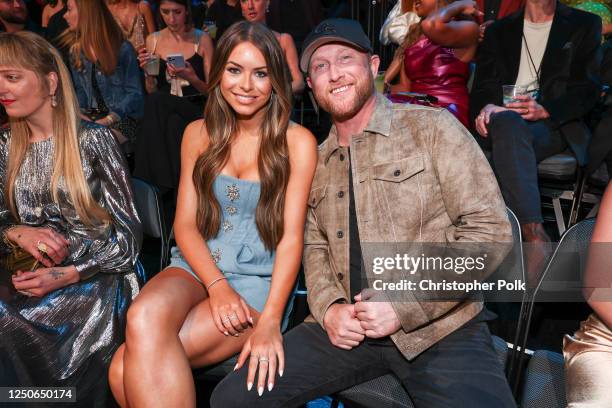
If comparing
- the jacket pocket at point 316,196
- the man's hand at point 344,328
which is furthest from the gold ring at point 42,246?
the man's hand at point 344,328

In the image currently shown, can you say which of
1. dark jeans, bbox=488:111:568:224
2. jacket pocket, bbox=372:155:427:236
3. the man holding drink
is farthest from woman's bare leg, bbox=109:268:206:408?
dark jeans, bbox=488:111:568:224

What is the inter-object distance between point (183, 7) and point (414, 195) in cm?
316

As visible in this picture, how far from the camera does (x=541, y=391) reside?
6.56 feet

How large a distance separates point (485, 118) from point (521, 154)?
31 centimetres

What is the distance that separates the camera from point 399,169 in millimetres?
2188

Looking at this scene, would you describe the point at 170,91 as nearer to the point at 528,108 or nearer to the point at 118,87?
the point at 118,87

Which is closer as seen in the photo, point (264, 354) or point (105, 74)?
point (264, 354)

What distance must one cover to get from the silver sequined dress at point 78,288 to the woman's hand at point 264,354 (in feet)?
2.07

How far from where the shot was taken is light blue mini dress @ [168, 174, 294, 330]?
7.84 feet

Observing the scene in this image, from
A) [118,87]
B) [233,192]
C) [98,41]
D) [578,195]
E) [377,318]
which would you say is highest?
[98,41]

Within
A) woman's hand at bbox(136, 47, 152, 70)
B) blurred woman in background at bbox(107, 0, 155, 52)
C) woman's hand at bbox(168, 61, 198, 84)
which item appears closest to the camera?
woman's hand at bbox(168, 61, 198, 84)

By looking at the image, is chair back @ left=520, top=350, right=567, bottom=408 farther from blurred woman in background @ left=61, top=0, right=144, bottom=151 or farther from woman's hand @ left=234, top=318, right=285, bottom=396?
blurred woman in background @ left=61, top=0, right=144, bottom=151

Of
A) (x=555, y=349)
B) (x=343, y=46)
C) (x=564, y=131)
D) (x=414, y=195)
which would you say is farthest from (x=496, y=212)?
(x=564, y=131)

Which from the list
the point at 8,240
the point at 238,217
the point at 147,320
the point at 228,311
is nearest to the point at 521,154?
the point at 238,217
